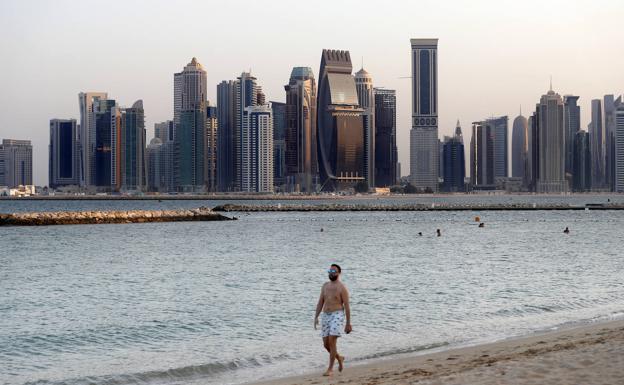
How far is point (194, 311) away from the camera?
A: 1133 inches

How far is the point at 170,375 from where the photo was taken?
59.9 feet

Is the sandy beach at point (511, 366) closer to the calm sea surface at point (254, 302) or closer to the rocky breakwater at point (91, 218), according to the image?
the calm sea surface at point (254, 302)

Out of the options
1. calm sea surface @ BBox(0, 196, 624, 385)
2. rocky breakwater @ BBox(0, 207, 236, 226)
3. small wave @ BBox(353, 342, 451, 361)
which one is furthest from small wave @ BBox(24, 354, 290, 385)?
rocky breakwater @ BBox(0, 207, 236, 226)

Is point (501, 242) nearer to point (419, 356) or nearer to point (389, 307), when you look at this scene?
point (389, 307)

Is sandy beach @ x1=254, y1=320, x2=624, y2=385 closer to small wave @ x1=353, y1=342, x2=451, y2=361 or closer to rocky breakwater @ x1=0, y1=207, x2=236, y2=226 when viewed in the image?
small wave @ x1=353, y1=342, x2=451, y2=361

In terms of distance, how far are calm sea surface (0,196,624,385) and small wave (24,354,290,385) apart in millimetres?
45

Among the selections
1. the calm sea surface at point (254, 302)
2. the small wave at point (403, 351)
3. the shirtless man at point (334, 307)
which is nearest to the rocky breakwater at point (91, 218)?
the calm sea surface at point (254, 302)

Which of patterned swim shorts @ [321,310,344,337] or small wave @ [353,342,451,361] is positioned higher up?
patterned swim shorts @ [321,310,344,337]

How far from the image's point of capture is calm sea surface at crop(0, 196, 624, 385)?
2002 centimetres

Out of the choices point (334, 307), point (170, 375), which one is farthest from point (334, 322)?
point (170, 375)

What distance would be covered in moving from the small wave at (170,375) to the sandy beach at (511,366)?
7.20ft

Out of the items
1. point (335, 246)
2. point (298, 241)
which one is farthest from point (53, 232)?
A: point (335, 246)

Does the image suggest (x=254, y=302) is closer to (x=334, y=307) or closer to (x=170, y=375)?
(x=170, y=375)

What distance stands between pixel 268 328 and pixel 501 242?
A: 48.8 metres
